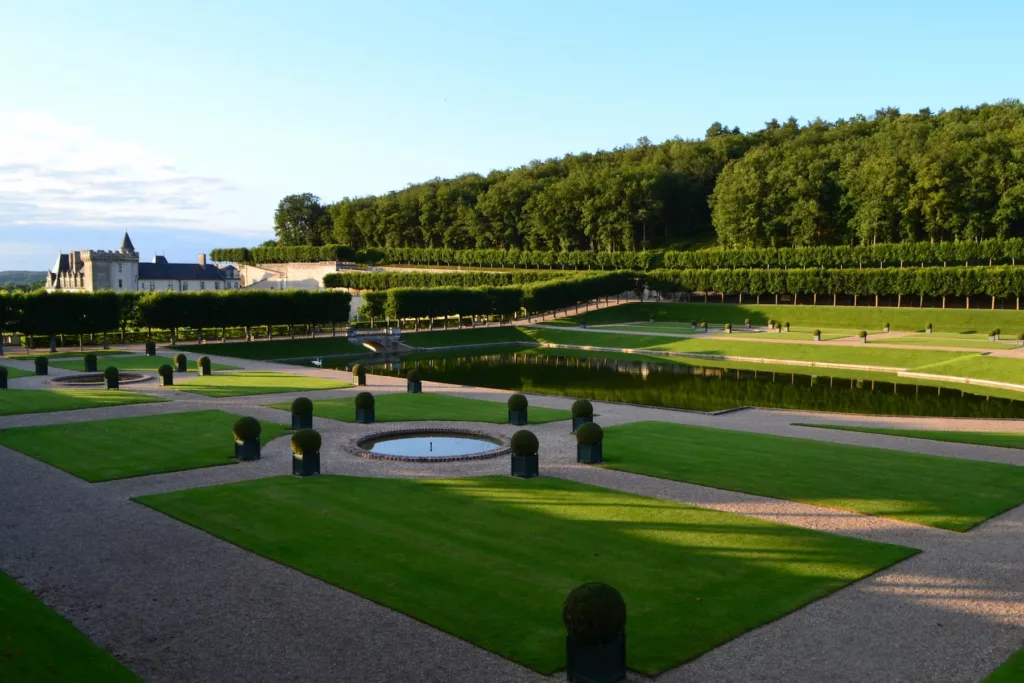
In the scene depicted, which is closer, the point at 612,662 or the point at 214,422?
the point at 612,662

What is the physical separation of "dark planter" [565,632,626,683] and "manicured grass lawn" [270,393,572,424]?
17800 mm

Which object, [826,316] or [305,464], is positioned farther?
[826,316]

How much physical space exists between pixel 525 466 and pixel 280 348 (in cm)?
4258

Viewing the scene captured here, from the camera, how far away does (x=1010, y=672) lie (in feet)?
31.6

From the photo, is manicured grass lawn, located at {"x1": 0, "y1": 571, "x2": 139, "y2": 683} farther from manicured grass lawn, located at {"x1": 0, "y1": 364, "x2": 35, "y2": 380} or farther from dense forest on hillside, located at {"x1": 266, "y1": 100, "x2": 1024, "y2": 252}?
dense forest on hillside, located at {"x1": 266, "y1": 100, "x2": 1024, "y2": 252}

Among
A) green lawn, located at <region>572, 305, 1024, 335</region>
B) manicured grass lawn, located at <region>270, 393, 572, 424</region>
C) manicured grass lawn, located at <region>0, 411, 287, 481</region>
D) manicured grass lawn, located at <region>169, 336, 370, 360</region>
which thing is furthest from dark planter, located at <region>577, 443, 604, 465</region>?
green lawn, located at <region>572, 305, 1024, 335</region>

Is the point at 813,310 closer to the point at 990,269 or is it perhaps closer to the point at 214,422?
the point at 990,269

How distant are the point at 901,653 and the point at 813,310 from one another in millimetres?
74170

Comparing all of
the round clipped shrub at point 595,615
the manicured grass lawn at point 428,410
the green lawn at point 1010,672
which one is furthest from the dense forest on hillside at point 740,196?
the round clipped shrub at point 595,615

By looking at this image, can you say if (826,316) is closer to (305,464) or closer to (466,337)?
(466,337)

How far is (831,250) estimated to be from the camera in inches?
3602

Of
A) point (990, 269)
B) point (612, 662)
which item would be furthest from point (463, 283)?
point (612, 662)

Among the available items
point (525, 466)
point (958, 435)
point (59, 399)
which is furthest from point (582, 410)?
point (59, 399)

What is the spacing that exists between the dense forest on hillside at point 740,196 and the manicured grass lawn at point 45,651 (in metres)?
93.9
